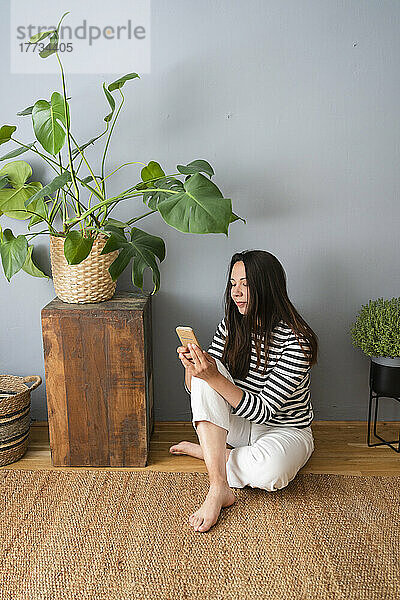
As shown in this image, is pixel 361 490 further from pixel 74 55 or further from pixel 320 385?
pixel 74 55

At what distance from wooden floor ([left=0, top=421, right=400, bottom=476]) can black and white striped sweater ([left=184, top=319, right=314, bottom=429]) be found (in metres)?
0.23

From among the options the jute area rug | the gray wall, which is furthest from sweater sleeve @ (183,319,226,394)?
the jute area rug

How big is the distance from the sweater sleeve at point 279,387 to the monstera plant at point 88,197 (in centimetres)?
53

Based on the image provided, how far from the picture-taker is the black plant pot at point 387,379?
7.57 ft

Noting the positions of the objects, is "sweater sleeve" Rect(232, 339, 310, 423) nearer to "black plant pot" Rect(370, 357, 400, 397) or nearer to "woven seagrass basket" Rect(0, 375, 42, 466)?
"black plant pot" Rect(370, 357, 400, 397)

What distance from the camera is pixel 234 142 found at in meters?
2.46

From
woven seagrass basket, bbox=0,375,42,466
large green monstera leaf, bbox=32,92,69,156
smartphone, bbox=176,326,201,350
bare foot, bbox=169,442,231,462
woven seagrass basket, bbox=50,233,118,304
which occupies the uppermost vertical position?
large green monstera leaf, bbox=32,92,69,156

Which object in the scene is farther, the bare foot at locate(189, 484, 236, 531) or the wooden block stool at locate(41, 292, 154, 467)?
the wooden block stool at locate(41, 292, 154, 467)

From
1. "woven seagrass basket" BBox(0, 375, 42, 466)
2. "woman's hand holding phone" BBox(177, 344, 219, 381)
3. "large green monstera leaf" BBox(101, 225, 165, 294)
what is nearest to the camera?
"woman's hand holding phone" BBox(177, 344, 219, 381)

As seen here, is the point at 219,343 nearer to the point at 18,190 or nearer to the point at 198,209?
the point at 198,209

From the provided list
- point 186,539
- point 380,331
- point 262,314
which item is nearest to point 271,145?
point 262,314

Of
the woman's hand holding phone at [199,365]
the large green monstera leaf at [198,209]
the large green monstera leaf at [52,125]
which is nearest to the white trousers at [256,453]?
the woman's hand holding phone at [199,365]

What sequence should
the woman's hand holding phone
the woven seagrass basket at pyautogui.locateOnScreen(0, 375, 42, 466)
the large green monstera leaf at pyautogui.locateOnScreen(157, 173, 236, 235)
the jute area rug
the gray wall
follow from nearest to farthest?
the jute area rug, the large green monstera leaf at pyautogui.locateOnScreen(157, 173, 236, 235), the woman's hand holding phone, the woven seagrass basket at pyautogui.locateOnScreen(0, 375, 42, 466), the gray wall

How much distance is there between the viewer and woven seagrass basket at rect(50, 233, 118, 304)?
7.18ft
